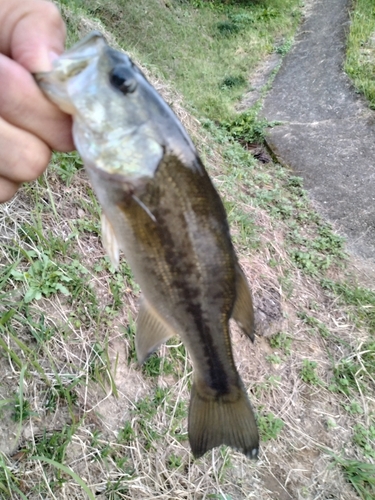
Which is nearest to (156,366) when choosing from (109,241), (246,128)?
(109,241)

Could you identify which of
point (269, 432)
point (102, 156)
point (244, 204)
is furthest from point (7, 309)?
point (244, 204)

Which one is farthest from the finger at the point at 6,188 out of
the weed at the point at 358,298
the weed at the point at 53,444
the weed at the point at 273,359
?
the weed at the point at 358,298

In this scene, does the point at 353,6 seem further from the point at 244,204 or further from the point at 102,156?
the point at 102,156

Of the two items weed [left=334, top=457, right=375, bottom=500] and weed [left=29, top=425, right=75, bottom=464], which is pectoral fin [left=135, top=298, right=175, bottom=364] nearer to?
Answer: weed [left=29, top=425, right=75, bottom=464]

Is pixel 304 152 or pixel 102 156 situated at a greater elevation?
pixel 102 156

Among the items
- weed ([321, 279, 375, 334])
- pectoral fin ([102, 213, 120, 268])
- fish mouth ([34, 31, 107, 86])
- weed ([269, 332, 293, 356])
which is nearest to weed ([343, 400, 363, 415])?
weed ([269, 332, 293, 356])

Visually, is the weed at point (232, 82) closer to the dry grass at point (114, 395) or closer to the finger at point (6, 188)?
the dry grass at point (114, 395)
